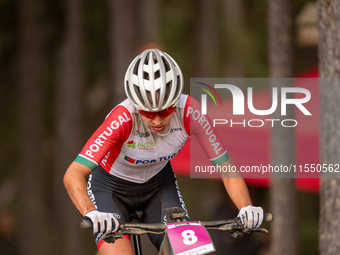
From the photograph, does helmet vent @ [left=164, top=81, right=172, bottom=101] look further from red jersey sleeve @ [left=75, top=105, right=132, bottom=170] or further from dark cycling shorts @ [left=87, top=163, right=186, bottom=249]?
dark cycling shorts @ [left=87, top=163, right=186, bottom=249]

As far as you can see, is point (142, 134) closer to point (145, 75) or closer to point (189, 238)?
point (145, 75)

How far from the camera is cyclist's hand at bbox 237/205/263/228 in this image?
3.22m

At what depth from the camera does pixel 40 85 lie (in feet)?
42.8

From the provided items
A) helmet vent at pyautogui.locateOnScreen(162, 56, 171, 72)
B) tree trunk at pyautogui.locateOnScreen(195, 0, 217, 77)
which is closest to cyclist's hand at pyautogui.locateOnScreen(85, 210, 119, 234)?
helmet vent at pyautogui.locateOnScreen(162, 56, 171, 72)

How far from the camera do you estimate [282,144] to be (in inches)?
266

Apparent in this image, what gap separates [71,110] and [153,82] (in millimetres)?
9831

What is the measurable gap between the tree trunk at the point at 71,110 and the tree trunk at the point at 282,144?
22.7 feet

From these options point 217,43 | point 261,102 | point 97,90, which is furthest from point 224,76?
point 261,102

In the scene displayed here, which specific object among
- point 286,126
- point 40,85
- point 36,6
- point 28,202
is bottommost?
point 28,202

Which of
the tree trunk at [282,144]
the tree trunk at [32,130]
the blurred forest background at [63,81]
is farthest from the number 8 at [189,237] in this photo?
the tree trunk at [32,130]

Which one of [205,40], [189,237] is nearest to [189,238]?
[189,237]

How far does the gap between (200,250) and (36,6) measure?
1133 cm

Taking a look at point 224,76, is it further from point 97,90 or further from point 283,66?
point 283,66

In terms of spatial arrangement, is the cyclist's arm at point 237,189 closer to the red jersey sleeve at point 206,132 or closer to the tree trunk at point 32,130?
the red jersey sleeve at point 206,132
